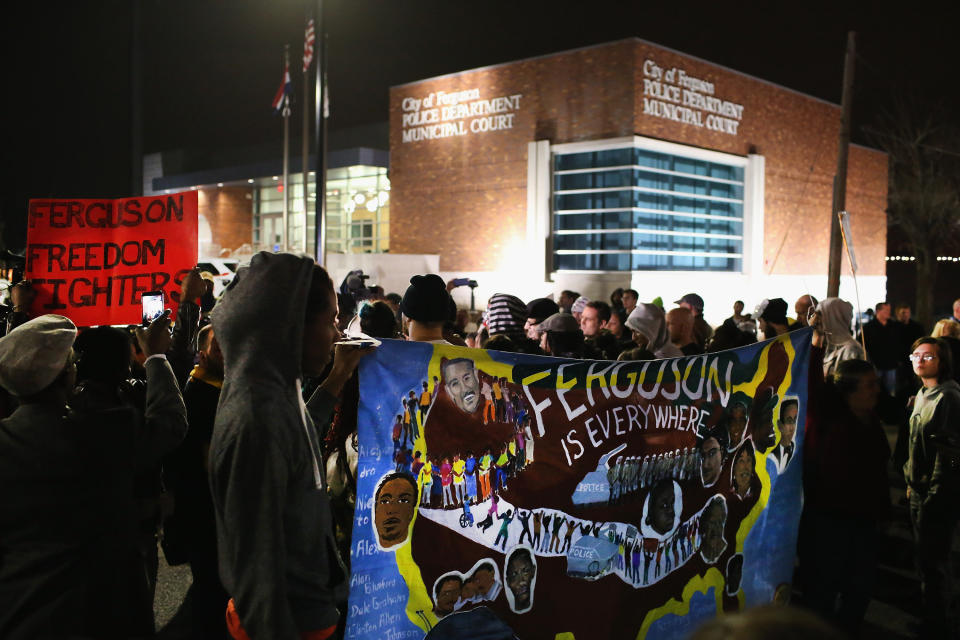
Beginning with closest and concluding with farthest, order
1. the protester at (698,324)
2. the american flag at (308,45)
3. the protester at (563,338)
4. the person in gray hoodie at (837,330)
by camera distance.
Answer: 1. the protester at (563,338)
2. the person in gray hoodie at (837,330)
3. the protester at (698,324)
4. the american flag at (308,45)

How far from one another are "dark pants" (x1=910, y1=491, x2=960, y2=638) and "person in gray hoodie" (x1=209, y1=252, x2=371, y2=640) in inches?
167

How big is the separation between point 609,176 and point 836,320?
61.5 ft

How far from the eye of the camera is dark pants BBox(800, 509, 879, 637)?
15.1ft

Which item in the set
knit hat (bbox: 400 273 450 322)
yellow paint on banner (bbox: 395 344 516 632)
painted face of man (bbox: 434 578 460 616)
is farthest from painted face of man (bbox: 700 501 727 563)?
knit hat (bbox: 400 273 450 322)

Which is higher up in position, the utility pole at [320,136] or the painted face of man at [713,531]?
the utility pole at [320,136]

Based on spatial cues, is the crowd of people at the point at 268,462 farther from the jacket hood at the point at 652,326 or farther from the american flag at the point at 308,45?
the american flag at the point at 308,45

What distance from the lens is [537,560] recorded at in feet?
12.5

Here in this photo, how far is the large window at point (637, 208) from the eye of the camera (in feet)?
81.0

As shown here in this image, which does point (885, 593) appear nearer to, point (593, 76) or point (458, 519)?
point (458, 519)

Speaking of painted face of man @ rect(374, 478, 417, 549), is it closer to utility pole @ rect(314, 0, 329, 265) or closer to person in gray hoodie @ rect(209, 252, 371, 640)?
person in gray hoodie @ rect(209, 252, 371, 640)

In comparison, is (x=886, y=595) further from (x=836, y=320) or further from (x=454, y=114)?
(x=454, y=114)

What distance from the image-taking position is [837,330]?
6.91 metres

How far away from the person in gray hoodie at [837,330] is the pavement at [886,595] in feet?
4.59

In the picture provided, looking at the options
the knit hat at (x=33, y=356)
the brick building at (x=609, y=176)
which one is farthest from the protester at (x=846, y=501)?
the brick building at (x=609, y=176)
